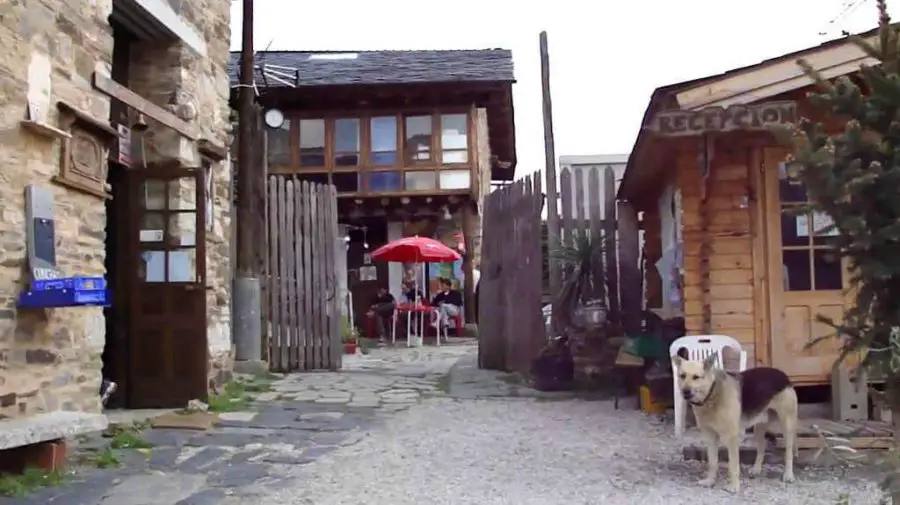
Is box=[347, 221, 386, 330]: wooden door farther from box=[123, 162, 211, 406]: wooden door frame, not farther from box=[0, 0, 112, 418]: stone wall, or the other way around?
box=[0, 0, 112, 418]: stone wall

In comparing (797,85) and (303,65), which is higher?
(303,65)

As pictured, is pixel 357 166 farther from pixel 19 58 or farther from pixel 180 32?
pixel 19 58

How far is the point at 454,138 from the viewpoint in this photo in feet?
63.9

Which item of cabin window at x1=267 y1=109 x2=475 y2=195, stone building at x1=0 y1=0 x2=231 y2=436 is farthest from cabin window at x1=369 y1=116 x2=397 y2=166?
stone building at x1=0 y1=0 x2=231 y2=436

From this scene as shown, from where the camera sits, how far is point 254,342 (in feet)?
33.7

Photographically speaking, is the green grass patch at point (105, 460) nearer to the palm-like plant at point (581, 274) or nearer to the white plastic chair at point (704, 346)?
the white plastic chair at point (704, 346)

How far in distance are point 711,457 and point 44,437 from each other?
3812 mm

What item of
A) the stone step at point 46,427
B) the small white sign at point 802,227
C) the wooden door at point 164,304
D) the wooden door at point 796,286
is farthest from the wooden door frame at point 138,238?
the small white sign at point 802,227

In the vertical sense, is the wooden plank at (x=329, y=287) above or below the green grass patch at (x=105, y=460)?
above

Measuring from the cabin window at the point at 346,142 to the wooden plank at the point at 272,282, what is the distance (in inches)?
354

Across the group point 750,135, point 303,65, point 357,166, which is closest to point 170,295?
point 750,135

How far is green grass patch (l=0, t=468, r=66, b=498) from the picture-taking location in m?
4.82

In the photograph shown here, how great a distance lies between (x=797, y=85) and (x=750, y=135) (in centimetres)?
51

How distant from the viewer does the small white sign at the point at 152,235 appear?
25.6ft
